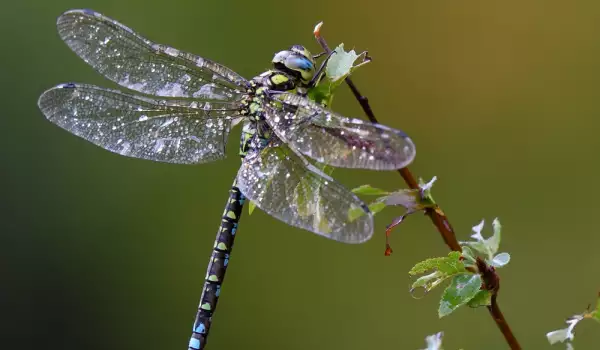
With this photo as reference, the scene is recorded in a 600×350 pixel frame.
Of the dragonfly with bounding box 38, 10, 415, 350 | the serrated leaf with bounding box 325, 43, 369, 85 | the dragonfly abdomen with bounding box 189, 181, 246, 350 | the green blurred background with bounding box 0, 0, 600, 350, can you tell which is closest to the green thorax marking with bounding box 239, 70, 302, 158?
the dragonfly with bounding box 38, 10, 415, 350

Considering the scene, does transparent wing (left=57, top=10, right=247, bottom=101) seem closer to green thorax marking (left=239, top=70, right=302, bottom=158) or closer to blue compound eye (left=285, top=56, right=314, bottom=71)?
green thorax marking (left=239, top=70, right=302, bottom=158)

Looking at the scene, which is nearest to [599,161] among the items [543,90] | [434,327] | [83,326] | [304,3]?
[543,90]

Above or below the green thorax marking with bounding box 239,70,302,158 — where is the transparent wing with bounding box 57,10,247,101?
above

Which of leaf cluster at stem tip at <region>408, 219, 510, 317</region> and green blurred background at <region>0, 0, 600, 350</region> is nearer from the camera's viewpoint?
leaf cluster at stem tip at <region>408, 219, 510, 317</region>

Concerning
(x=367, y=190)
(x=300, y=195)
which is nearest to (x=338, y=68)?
(x=367, y=190)

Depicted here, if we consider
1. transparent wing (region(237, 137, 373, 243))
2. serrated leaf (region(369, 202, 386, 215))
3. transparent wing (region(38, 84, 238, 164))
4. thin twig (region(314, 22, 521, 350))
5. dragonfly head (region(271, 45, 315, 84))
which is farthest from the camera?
transparent wing (region(38, 84, 238, 164))

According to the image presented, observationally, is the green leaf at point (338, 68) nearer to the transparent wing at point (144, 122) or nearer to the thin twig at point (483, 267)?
the thin twig at point (483, 267)
